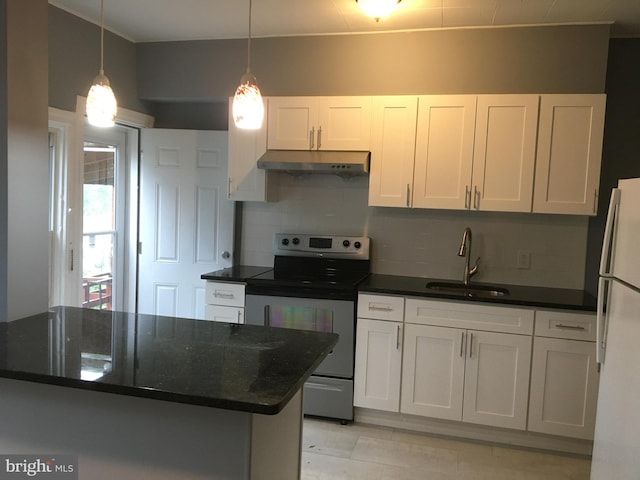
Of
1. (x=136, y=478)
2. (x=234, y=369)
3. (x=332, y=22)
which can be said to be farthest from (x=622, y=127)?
(x=136, y=478)

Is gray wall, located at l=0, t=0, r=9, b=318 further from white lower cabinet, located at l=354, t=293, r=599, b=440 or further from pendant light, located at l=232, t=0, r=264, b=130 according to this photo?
white lower cabinet, located at l=354, t=293, r=599, b=440

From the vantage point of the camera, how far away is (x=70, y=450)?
1.67 meters

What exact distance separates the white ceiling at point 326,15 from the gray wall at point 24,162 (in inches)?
46.0

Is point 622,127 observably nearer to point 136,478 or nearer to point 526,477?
point 526,477

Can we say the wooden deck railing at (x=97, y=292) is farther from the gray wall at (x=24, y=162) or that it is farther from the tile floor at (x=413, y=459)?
the tile floor at (x=413, y=459)

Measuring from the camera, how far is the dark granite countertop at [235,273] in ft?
11.2

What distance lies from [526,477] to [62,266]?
3.04 meters

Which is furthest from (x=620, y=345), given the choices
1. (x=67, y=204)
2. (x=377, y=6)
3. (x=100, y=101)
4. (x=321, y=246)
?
(x=67, y=204)

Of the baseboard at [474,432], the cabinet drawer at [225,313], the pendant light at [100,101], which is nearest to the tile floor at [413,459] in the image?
the baseboard at [474,432]

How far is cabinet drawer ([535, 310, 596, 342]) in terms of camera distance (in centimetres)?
292

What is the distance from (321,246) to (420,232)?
722 millimetres

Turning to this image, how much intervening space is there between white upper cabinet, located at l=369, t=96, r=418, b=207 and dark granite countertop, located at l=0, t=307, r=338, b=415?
5.25 feet

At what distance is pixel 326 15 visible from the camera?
320 centimetres

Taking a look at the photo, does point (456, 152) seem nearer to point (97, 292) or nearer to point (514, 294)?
point (514, 294)
